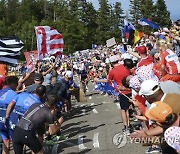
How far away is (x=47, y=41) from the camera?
1379cm

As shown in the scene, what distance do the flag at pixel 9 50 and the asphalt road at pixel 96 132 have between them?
2.46 meters

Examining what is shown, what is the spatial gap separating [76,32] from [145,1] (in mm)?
17504

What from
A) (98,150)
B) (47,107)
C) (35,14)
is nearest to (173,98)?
(47,107)

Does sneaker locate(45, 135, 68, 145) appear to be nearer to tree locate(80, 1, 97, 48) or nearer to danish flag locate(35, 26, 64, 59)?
danish flag locate(35, 26, 64, 59)

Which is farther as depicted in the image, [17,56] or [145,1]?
[145,1]

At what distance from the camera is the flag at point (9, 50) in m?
11.8

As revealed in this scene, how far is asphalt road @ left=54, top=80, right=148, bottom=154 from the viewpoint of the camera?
898cm

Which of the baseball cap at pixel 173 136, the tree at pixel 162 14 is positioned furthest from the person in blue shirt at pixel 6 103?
the tree at pixel 162 14

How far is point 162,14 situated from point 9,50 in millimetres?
78003

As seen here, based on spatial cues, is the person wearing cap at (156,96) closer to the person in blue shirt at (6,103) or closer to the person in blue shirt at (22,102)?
the person in blue shirt at (22,102)

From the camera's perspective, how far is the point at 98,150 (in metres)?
9.01

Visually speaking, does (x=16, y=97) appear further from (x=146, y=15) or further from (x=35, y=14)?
(x=35, y=14)

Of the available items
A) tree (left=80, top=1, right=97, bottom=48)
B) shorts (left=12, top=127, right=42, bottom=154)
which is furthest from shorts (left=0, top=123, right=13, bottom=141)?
tree (left=80, top=1, right=97, bottom=48)

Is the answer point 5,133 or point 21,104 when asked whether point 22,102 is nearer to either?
point 21,104
